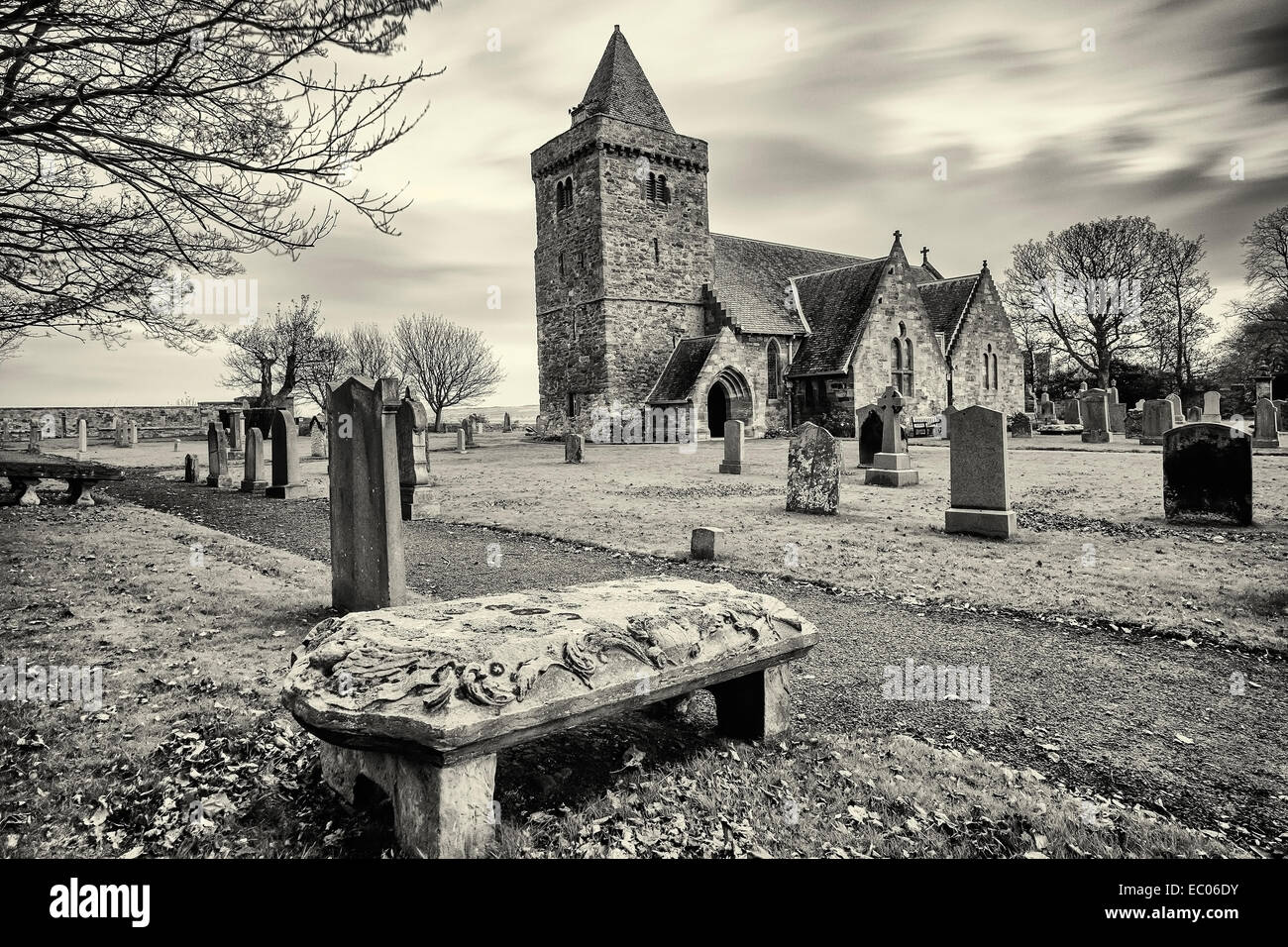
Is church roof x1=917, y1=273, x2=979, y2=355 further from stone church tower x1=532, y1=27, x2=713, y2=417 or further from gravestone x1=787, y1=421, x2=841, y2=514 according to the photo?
gravestone x1=787, y1=421, x2=841, y2=514

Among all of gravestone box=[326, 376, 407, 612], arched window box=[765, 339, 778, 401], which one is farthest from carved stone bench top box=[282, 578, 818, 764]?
arched window box=[765, 339, 778, 401]

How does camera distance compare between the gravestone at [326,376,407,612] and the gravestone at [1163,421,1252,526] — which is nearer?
the gravestone at [326,376,407,612]

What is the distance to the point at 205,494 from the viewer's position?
15375 mm

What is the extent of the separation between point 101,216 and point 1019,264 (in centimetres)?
4786

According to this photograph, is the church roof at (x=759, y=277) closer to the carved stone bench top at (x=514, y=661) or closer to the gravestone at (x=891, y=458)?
the gravestone at (x=891, y=458)

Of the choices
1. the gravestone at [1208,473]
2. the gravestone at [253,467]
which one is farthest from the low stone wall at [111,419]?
the gravestone at [1208,473]

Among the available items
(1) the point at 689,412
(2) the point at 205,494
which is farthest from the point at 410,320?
(2) the point at 205,494

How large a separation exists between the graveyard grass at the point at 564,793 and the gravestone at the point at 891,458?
11529 millimetres

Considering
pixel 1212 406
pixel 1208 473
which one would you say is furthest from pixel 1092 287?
pixel 1208 473

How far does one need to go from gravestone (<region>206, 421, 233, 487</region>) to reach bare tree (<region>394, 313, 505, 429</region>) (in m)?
32.9

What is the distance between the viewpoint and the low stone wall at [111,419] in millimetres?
37125

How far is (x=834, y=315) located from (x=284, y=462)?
2654 cm

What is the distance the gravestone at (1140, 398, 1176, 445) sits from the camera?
22.2 meters
